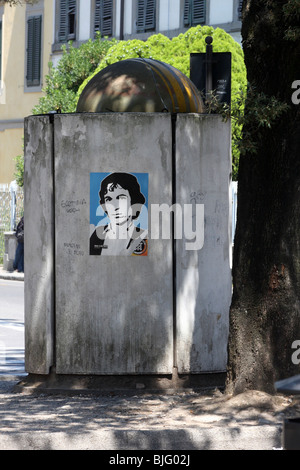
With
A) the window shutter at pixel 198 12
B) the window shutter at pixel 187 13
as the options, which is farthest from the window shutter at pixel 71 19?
the window shutter at pixel 198 12

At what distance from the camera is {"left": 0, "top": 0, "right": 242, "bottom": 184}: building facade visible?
3391 cm

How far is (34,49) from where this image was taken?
126 ft

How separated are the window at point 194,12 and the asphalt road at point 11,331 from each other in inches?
508

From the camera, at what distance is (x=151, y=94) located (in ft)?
32.0

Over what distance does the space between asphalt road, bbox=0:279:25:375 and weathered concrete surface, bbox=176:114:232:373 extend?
7.55ft

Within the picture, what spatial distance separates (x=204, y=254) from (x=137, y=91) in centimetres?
163

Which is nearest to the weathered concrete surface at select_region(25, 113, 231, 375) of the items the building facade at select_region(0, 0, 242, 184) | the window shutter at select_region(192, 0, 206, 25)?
the building facade at select_region(0, 0, 242, 184)

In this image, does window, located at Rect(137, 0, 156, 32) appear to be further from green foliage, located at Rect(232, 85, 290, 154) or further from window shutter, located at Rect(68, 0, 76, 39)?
green foliage, located at Rect(232, 85, 290, 154)

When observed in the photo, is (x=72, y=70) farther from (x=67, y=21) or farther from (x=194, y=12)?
(x=194, y=12)

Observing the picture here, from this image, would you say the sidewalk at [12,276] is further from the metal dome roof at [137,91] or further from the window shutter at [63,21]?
the metal dome roof at [137,91]

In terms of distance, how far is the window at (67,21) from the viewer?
3750 centimetres

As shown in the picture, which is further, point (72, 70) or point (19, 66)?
point (19, 66)

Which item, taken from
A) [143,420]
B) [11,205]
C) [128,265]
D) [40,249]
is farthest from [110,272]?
[11,205]
